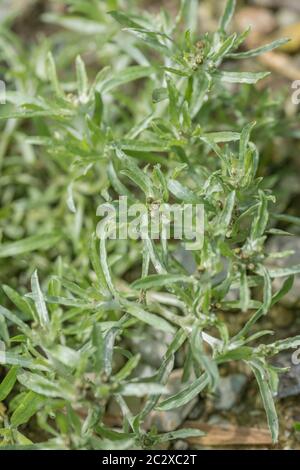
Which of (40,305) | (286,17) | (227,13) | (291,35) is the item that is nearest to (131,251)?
(40,305)

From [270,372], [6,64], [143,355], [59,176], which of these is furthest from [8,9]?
[270,372]

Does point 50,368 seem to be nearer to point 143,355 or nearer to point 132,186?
point 143,355

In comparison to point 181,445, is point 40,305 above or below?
above

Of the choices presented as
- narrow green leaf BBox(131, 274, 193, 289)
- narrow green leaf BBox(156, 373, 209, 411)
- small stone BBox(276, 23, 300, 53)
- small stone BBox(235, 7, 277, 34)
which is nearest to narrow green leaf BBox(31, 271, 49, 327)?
narrow green leaf BBox(131, 274, 193, 289)

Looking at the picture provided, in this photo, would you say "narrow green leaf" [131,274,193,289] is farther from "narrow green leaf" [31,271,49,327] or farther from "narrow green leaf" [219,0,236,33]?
"narrow green leaf" [219,0,236,33]

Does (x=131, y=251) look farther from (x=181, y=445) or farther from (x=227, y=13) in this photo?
(x=227, y=13)
